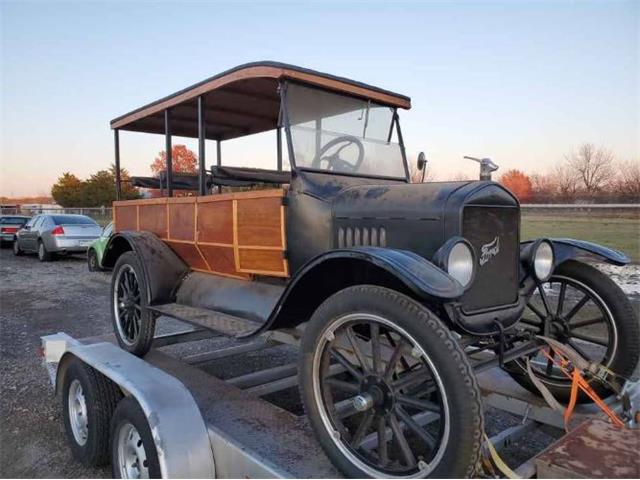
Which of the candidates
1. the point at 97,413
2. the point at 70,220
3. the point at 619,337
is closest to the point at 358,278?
the point at 619,337

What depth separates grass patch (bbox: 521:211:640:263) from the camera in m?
11.4

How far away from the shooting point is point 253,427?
2.49 meters

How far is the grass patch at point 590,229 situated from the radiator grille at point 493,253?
347 inches

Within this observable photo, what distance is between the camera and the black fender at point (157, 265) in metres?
4.00

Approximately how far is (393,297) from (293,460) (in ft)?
2.82

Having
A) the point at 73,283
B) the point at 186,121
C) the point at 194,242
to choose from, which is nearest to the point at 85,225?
the point at 73,283

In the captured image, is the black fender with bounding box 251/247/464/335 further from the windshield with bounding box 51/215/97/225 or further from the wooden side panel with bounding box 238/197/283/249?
the windshield with bounding box 51/215/97/225

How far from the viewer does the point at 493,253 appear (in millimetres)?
2777

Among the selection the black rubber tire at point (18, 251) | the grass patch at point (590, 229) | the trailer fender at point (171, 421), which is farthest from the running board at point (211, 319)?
the black rubber tire at point (18, 251)

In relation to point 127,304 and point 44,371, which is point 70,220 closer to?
point 44,371

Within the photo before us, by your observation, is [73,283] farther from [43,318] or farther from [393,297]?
[393,297]

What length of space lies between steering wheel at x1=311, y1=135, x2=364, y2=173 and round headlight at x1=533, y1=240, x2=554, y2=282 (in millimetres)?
1365

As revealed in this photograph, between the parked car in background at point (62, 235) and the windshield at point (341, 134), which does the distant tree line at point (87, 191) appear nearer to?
the parked car in background at point (62, 235)

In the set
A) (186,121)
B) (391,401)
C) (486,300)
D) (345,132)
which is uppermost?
(186,121)
